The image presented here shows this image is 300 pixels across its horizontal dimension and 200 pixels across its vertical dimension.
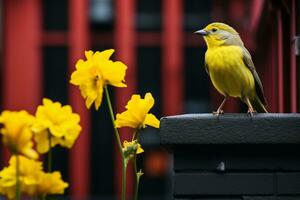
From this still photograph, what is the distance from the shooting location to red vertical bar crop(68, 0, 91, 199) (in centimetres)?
1024

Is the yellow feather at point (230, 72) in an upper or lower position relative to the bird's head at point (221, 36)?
lower

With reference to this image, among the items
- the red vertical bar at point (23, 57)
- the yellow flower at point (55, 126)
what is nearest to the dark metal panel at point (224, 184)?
the yellow flower at point (55, 126)

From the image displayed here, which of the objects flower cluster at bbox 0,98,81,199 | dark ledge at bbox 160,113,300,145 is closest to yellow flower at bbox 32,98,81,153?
flower cluster at bbox 0,98,81,199

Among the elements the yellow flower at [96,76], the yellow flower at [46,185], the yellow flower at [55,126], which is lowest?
the yellow flower at [46,185]

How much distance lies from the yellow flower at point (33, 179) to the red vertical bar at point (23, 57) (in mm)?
8315

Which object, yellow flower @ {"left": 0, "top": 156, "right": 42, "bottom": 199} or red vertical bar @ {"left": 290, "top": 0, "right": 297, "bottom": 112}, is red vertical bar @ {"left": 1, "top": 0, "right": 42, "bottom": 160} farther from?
yellow flower @ {"left": 0, "top": 156, "right": 42, "bottom": 199}

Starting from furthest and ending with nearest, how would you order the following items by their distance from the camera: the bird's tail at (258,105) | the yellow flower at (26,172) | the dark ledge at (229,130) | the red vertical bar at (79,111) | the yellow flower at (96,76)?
the red vertical bar at (79,111)
the bird's tail at (258,105)
the dark ledge at (229,130)
the yellow flower at (96,76)
the yellow flower at (26,172)

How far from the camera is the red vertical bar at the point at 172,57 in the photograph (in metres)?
10.3

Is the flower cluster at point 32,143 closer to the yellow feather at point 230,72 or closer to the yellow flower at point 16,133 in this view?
the yellow flower at point 16,133

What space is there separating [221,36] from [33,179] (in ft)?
4.17

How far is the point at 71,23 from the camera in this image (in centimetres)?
1046

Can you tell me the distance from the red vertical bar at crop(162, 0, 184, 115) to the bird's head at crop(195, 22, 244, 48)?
7046mm

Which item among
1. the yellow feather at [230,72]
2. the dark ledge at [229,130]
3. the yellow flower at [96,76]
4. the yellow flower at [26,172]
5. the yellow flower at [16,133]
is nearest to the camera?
the yellow flower at [16,133]

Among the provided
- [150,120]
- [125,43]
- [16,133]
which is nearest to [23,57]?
[125,43]
